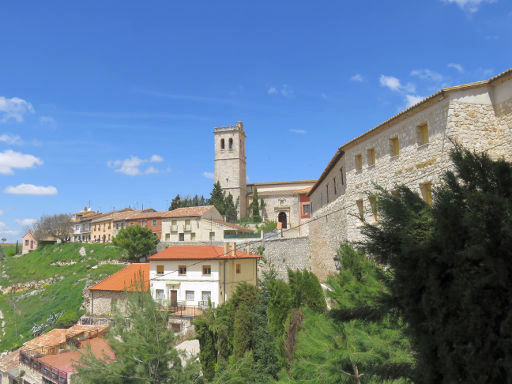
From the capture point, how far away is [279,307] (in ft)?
51.6

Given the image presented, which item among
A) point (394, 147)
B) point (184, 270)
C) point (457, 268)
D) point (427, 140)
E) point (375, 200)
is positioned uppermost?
point (394, 147)

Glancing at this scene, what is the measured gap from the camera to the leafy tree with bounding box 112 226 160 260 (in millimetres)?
38125

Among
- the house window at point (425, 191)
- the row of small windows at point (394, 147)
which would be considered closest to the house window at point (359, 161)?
the row of small windows at point (394, 147)

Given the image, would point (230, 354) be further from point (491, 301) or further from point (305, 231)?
point (305, 231)

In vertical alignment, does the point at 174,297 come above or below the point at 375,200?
below

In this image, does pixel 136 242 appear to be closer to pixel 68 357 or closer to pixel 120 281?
pixel 120 281

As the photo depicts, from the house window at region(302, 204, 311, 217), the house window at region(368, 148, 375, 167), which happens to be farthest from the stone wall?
the house window at region(368, 148, 375, 167)

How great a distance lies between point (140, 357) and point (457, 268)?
10531 millimetres

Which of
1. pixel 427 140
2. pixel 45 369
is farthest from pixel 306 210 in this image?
pixel 427 140

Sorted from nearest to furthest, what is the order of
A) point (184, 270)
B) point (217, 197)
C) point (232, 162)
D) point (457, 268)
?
1. point (457, 268)
2. point (184, 270)
3. point (217, 197)
4. point (232, 162)

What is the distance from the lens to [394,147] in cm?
1223

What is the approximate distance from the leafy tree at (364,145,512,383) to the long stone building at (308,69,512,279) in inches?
80.0

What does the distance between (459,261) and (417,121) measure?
28.1 ft

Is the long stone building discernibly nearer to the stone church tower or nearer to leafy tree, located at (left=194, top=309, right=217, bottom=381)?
leafy tree, located at (left=194, top=309, right=217, bottom=381)
